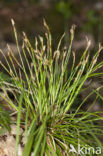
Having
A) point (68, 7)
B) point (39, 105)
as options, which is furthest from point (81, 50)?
point (68, 7)

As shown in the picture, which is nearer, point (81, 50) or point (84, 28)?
point (81, 50)

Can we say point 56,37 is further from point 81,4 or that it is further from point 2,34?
point 81,4

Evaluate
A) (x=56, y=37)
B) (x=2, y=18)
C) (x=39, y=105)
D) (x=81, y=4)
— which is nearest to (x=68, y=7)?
(x=81, y=4)

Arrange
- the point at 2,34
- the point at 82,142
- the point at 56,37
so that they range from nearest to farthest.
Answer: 1. the point at 82,142
2. the point at 56,37
3. the point at 2,34

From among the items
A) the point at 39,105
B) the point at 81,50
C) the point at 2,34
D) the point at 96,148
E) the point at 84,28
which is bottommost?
the point at 96,148

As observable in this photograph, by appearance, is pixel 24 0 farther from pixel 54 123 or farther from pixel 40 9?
pixel 54 123

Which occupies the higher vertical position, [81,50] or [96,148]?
[81,50]

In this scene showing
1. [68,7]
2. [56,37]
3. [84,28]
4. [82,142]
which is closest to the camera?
[82,142]

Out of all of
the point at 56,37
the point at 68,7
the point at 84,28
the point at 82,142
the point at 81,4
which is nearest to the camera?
the point at 82,142

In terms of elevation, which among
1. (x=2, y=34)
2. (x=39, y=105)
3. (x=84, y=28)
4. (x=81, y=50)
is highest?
(x=84, y=28)
